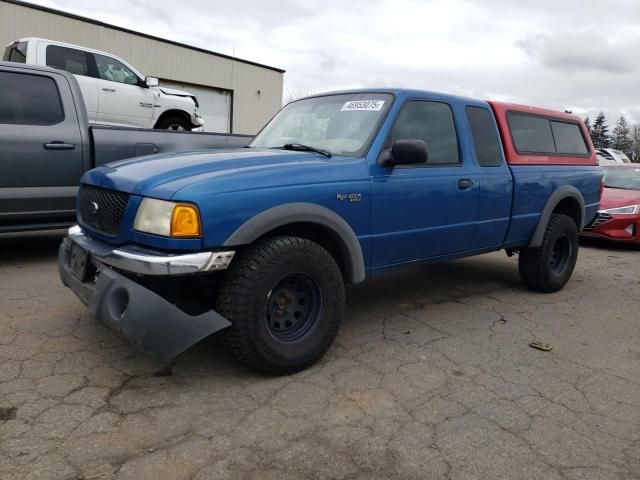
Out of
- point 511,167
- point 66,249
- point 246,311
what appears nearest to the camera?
point 246,311

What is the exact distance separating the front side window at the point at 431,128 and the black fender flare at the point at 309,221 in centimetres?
81

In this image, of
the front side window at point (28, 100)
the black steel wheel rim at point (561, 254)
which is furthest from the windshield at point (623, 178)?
the front side window at point (28, 100)

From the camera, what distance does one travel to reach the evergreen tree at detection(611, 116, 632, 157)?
74562mm

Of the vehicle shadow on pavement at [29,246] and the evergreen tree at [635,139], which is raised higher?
the evergreen tree at [635,139]

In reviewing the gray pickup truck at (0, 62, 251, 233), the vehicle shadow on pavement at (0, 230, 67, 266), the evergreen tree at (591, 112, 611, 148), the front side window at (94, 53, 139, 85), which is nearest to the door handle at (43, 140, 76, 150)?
the gray pickup truck at (0, 62, 251, 233)

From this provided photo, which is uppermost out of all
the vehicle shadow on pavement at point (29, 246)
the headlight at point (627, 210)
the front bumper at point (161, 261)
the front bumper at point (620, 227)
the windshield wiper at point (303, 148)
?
the windshield wiper at point (303, 148)

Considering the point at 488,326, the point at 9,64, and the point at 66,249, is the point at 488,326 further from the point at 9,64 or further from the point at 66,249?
the point at 9,64

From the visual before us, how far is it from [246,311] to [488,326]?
7.42 feet

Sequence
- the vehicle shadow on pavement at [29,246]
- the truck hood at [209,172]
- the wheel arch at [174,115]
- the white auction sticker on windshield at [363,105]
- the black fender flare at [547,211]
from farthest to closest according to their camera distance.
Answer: the wheel arch at [174,115] → the vehicle shadow on pavement at [29,246] → the black fender flare at [547,211] → the white auction sticker on windshield at [363,105] → the truck hood at [209,172]

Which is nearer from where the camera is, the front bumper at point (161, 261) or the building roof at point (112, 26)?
→ the front bumper at point (161, 261)

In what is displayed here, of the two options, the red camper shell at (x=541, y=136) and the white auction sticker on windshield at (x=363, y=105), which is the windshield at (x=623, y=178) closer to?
the red camper shell at (x=541, y=136)

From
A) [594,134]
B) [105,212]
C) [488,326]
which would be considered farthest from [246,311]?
[594,134]

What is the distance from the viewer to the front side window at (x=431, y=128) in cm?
388

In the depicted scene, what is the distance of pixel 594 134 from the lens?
7450 cm
